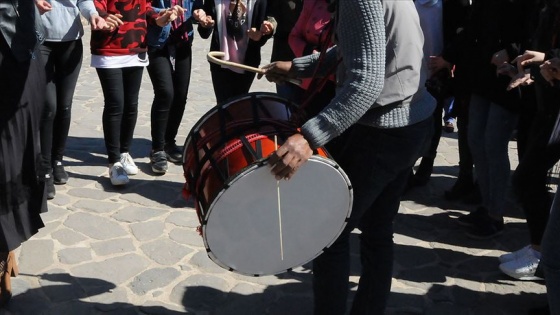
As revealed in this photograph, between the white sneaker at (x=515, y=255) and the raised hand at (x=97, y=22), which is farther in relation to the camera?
the raised hand at (x=97, y=22)

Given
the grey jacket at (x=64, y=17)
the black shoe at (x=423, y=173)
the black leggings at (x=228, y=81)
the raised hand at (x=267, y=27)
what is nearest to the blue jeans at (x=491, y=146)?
the black shoe at (x=423, y=173)

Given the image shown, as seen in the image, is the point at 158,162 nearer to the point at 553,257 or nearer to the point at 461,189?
the point at 461,189

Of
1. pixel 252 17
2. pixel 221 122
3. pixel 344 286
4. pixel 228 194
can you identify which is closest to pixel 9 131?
pixel 221 122

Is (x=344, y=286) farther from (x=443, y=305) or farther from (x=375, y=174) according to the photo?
(x=443, y=305)

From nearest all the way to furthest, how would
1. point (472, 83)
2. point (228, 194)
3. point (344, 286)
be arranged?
point (228, 194) < point (344, 286) < point (472, 83)

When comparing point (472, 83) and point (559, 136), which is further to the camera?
point (472, 83)

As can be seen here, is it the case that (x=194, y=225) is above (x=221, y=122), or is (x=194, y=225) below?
below

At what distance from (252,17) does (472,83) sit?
1.51 m

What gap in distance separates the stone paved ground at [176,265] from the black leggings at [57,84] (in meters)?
0.44

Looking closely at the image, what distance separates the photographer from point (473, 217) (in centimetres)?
461

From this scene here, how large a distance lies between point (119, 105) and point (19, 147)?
5.60ft

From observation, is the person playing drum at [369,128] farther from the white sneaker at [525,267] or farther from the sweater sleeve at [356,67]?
the white sneaker at [525,267]

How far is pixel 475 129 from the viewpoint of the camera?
443 centimetres

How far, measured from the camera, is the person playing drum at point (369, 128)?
2514 mm
